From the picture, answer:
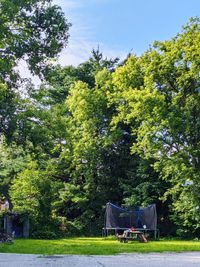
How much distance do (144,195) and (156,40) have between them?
33.1 feet

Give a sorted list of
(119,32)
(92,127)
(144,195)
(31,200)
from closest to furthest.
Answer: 1. (119,32)
2. (31,200)
3. (144,195)
4. (92,127)

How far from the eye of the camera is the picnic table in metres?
21.8

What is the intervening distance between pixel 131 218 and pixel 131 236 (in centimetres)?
320

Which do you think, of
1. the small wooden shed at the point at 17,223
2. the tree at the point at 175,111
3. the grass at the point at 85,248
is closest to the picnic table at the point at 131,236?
the tree at the point at 175,111

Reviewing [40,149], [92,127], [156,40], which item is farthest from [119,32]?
[92,127]

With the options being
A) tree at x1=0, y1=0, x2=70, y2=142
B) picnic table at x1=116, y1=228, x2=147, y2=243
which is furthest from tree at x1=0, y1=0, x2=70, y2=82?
picnic table at x1=116, y1=228, x2=147, y2=243

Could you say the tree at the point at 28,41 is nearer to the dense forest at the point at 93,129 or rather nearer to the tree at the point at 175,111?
the dense forest at the point at 93,129

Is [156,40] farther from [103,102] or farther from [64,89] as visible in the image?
[64,89]

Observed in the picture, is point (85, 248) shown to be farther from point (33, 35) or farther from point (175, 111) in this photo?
point (175, 111)

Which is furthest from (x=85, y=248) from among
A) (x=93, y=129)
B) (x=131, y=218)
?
(x=93, y=129)

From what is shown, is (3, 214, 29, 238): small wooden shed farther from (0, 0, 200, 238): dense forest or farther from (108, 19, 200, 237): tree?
(108, 19, 200, 237): tree

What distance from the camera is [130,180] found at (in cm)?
3025

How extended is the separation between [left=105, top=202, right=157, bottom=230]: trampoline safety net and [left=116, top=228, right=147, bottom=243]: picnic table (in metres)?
2.63

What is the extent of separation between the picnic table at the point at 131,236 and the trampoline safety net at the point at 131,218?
8.63 ft
